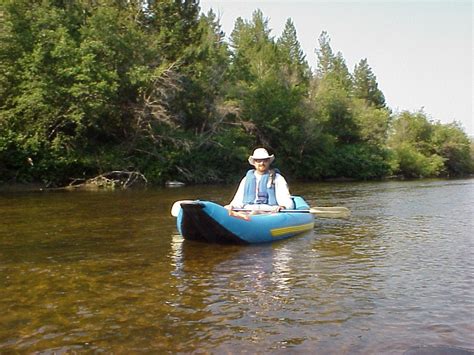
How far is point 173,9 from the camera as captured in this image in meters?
28.8

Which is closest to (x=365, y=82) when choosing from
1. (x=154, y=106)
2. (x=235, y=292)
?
(x=154, y=106)

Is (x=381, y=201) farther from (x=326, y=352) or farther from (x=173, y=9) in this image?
(x=173, y=9)

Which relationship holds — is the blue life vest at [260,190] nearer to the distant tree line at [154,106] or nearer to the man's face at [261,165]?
the man's face at [261,165]

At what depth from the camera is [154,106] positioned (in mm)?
23609

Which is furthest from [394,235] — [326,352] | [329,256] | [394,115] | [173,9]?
[394,115]

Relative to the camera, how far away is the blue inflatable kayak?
718 cm

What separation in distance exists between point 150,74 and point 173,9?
710 centimetres

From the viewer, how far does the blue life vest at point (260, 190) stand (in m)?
8.67

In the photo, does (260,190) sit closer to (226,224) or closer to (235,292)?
(226,224)

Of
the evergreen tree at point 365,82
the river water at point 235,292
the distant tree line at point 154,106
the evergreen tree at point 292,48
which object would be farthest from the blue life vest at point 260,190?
the evergreen tree at point 365,82

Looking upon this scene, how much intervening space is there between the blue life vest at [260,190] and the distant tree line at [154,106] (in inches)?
539

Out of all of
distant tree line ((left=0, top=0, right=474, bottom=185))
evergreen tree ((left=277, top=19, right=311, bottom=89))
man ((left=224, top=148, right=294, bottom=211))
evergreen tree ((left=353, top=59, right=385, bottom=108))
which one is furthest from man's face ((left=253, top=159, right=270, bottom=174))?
evergreen tree ((left=353, top=59, right=385, bottom=108))

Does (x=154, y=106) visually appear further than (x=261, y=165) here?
Yes

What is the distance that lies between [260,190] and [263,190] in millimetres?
49
